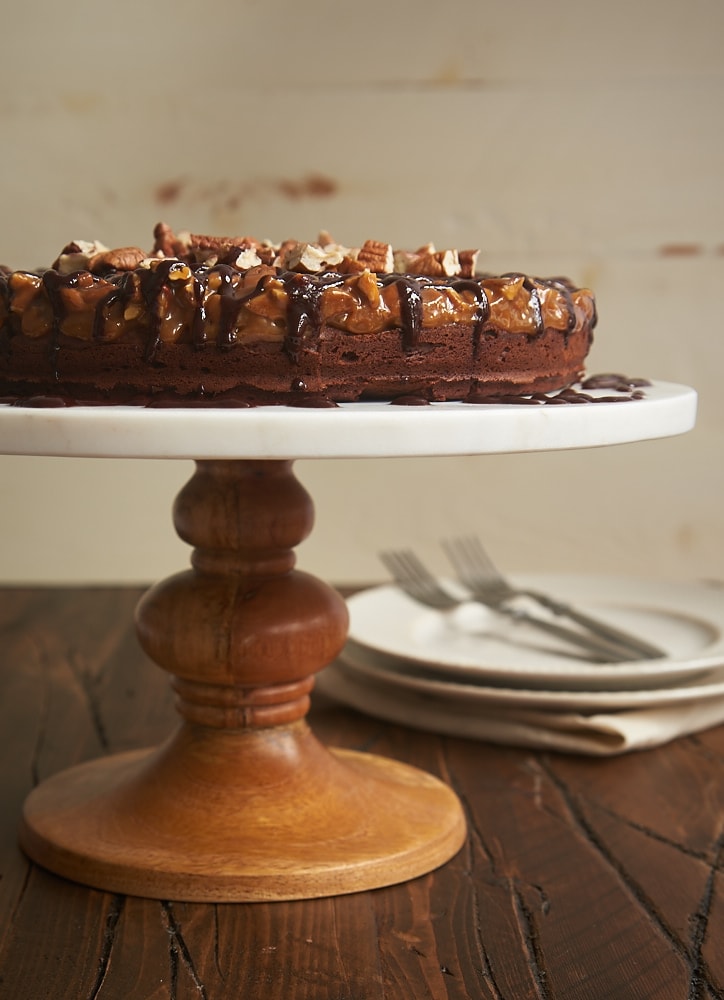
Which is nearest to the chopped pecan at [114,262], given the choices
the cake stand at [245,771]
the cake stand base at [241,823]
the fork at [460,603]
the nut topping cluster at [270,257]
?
the nut topping cluster at [270,257]

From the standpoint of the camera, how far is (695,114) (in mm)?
2326

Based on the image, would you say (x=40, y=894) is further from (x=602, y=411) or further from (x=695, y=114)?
(x=695, y=114)

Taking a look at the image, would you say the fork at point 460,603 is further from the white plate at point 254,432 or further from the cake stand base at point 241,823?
the white plate at point 254,432

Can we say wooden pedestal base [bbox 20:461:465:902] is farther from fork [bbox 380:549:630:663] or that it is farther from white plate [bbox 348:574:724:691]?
fork [bbox 380:549:630:663]

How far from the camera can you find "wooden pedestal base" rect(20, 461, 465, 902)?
100 cm

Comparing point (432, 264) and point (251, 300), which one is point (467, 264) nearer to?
point (432, 264)

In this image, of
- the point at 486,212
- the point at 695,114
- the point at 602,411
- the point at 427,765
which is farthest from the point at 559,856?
the point at 695,114

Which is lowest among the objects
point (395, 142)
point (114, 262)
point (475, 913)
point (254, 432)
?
point (475, 913)

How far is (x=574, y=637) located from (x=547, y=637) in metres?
0.07

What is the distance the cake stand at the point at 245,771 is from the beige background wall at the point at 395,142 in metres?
1.29

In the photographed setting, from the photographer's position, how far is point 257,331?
0.88 m

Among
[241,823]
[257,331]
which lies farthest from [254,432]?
[241,823]

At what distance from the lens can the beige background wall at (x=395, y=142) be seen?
228 cm

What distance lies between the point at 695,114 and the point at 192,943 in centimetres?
195
